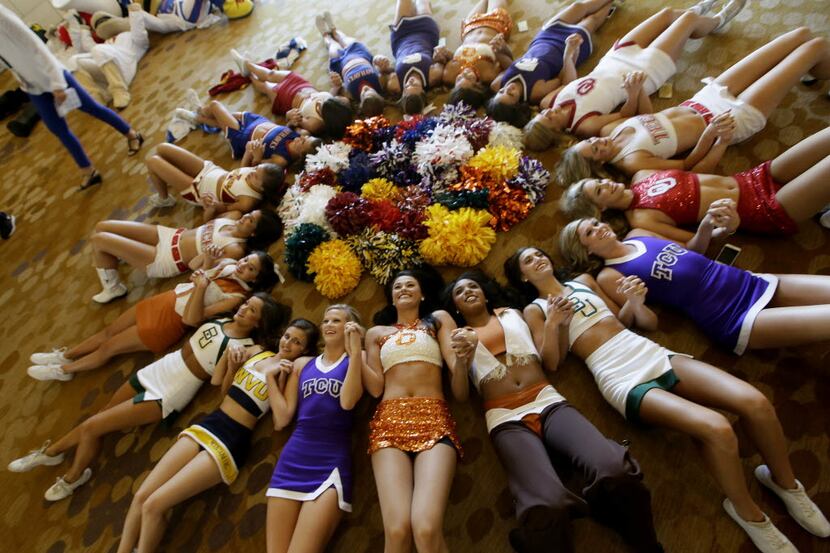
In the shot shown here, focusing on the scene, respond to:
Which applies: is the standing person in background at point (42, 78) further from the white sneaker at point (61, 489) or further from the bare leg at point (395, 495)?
the bare leg at point (395, 495)

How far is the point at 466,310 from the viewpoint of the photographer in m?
2.06

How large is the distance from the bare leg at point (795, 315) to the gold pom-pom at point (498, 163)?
1.35 metres

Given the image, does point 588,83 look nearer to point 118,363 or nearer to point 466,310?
point 466,310

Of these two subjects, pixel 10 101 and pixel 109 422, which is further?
pixel 10 101

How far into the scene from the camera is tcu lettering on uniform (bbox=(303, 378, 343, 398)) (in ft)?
6.42

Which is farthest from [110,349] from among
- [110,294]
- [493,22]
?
[493,22]

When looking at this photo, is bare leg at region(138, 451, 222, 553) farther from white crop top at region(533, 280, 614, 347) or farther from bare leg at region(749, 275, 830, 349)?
bare leg at region(749, 275, 830, 349)

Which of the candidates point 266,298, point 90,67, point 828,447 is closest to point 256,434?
point 266,298

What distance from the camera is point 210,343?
2.33m

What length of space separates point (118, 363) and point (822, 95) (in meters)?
4.25

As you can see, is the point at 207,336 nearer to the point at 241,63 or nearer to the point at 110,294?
the point at 110,294

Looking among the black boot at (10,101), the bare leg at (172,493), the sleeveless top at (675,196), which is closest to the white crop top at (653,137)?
the sleeveless top at (675,196)

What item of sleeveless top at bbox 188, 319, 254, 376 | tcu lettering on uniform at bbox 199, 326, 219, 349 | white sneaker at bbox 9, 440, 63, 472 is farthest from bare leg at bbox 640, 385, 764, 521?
white sneaker at bbox 9, 440, 63, 472

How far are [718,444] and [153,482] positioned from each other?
7.25 ft
